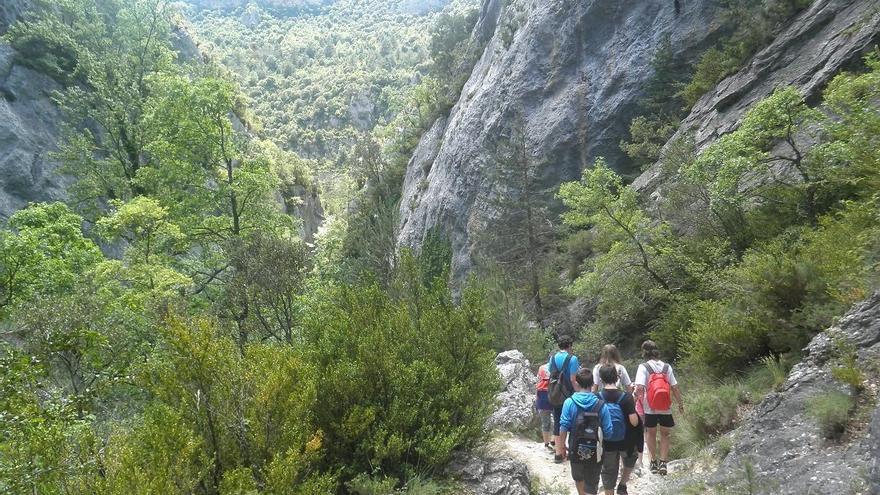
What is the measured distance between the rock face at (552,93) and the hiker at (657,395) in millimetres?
20421

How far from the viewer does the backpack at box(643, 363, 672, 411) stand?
652cm

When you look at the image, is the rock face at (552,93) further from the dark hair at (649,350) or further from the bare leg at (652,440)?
the bare leg at (652,440)

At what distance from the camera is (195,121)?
15.1 metres

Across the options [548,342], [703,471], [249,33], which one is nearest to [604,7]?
[548,342]

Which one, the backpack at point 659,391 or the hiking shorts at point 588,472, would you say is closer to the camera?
the hiking shorts at point 588,472

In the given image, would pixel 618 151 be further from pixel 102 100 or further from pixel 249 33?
pixel 249 33

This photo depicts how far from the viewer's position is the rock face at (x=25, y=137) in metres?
19.3

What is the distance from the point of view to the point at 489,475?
621 centimetres

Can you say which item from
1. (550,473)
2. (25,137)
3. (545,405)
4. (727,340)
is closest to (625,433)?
(550,473)

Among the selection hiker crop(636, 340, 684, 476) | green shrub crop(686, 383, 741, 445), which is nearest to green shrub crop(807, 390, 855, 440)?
hiker crop(636, 340, 684, 476)

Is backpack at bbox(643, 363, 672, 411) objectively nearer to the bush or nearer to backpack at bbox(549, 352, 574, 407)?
backpack at bbox(549, 352, 574, 407)

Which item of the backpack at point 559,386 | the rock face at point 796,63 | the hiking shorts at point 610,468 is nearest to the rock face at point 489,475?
the hiking shorts at point 610,468

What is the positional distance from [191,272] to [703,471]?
13.3 metres

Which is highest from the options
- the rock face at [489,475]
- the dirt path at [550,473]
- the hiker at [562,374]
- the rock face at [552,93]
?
the rock face at [552,93]
